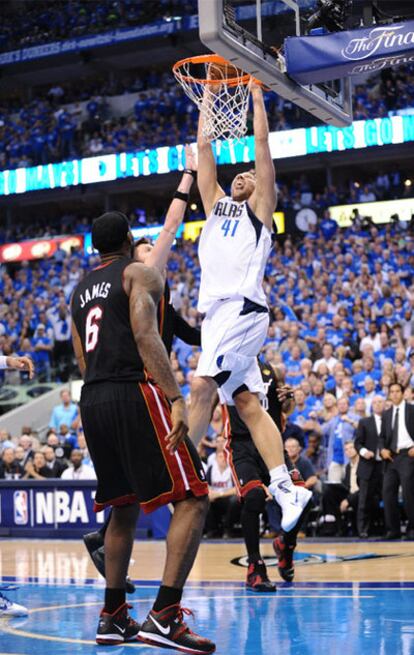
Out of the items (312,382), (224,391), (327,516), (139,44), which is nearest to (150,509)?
(224,391)

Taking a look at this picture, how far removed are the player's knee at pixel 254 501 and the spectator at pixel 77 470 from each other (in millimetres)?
7933

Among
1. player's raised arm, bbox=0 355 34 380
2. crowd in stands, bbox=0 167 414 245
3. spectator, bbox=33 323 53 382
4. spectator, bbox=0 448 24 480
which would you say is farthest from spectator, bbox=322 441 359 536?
crowd in stands, bbox=0 167 414 245

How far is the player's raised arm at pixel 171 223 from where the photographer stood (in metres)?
6.14

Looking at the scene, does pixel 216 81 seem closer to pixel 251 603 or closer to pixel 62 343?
pixel 251 603

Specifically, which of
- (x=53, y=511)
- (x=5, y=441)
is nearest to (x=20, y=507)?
(x=53, y=511)

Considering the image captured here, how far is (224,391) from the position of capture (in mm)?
7215

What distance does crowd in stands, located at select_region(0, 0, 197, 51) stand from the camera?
35.4m

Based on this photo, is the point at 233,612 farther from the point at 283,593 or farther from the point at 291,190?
the point at 291,190

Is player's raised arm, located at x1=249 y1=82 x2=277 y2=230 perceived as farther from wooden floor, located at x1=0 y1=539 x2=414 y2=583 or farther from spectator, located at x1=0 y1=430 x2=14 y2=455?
spectator, located at x1=0 y1=430 x2=14 y2=455

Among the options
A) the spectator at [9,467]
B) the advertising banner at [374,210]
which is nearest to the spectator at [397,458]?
the spectator at [9,467]

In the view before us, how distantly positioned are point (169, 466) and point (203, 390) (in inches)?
74.9

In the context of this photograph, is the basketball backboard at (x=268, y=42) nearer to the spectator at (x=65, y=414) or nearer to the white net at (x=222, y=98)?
the white net at (x=222, y=98)

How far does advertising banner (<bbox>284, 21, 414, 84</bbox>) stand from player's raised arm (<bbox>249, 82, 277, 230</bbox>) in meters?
1.26

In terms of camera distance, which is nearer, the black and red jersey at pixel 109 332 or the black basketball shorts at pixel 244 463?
the black and red jersey at pixel 109 332
